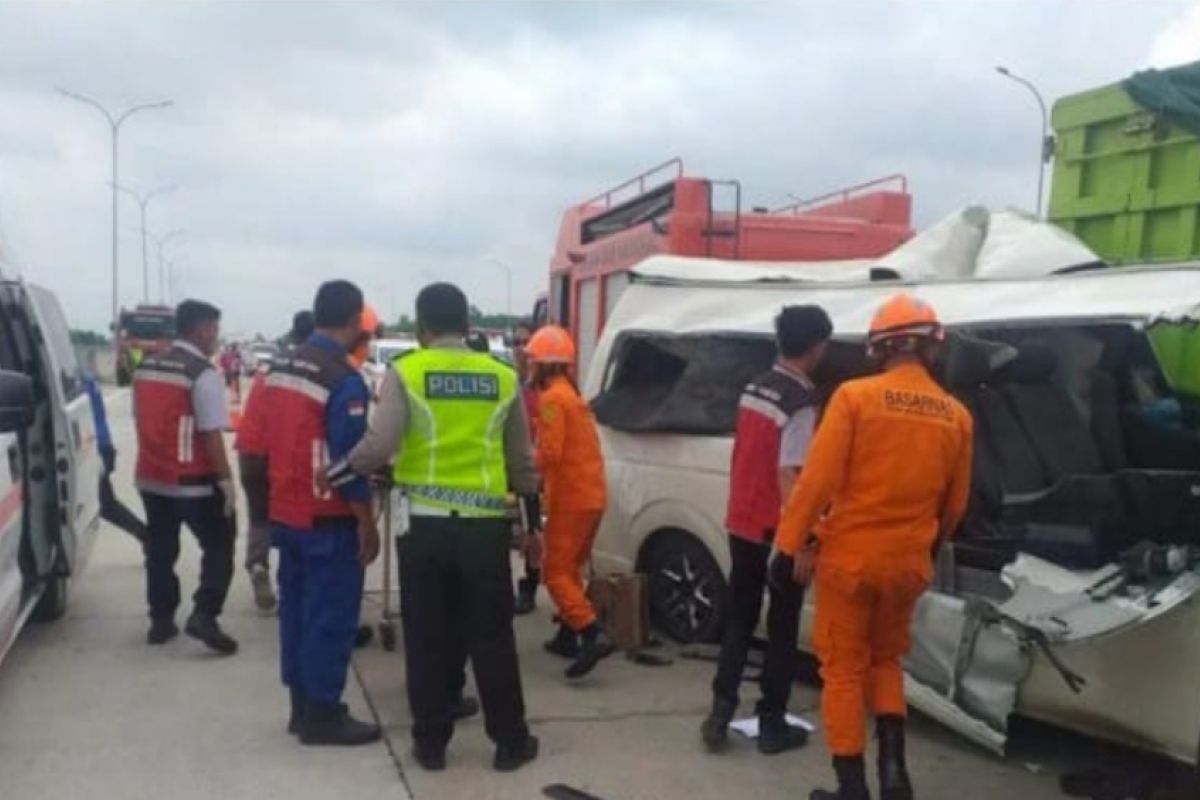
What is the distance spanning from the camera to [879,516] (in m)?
4.22

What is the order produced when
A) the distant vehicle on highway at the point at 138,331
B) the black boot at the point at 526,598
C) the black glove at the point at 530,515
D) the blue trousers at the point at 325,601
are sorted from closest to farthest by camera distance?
the blue trousers at the point at 325,601, the black glove at the point at 530,515, the black boot at the point at 526,598, the distant vehicle on highway at the point at 138,331

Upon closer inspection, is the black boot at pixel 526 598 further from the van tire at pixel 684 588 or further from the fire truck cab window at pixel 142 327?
the fire truck cab window at pixel 142 327

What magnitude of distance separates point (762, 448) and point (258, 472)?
2.51 metres

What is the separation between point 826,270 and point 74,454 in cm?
445

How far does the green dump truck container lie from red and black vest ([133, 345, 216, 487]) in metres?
4.74

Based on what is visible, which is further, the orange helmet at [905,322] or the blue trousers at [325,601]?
the blue trousers at [325,601]

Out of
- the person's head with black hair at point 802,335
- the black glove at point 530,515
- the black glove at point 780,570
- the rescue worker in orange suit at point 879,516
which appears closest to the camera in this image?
the rescue worker in orange suit at point 879,516

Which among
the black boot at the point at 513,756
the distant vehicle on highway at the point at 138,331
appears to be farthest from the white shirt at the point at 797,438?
the distant vehicle on highway at the point at 138,331

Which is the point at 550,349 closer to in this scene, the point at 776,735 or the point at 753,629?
the point at 753,629

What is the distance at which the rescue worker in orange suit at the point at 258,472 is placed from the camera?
586 cm

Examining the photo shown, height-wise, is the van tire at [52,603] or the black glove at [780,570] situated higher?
the black glove at [780,570]

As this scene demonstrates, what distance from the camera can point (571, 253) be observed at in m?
12.4

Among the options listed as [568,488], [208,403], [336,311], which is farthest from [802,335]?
[208,403]

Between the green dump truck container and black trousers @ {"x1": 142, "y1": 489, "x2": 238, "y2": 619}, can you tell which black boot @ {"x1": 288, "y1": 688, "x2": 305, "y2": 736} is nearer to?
black trousers @ {"x1": 142, "y1": 489, "x2": 238, "y2": 619}
